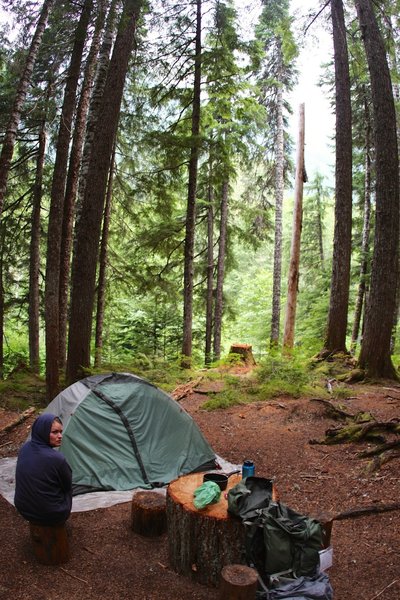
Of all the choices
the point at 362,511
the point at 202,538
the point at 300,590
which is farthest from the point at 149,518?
the point at 362,511

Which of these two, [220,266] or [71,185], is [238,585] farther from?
[220,266]

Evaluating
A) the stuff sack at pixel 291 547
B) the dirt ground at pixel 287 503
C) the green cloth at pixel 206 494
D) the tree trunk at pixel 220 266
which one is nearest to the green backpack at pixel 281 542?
the stuff sack at pixel 291 547

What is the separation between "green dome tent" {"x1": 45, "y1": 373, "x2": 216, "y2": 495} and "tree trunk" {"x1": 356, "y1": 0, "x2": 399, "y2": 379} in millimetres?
5471

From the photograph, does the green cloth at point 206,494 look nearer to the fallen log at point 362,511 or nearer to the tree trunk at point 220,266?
the fallen log at point 362,511

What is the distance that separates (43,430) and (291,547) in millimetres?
2537

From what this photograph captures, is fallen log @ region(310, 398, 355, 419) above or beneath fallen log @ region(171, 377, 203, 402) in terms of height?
above

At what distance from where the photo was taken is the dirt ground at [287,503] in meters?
3.93

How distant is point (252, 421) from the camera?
8.59 meters

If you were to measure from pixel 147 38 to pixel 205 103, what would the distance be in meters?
2.56

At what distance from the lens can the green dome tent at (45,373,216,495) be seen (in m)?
6.21

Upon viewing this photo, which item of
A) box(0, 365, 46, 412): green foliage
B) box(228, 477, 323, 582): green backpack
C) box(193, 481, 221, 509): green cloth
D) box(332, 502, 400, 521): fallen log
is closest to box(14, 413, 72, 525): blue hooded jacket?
box(193, 481, 221, 509): green cloth

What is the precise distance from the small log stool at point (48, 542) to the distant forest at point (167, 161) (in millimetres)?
5051

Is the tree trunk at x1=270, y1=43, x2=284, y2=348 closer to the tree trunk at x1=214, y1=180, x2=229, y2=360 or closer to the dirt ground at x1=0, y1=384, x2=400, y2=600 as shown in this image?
the tree trunk at x1=214, y1=180, x2=229, y2=360

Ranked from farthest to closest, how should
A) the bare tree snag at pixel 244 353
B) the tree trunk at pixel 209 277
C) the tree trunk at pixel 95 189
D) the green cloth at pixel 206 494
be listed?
the tree trunk at pixel 209 277 → the bare tree snag at pixel 244 353 → the tree trunk at pixel 95 189 → the green cloth at pixel 206 494
